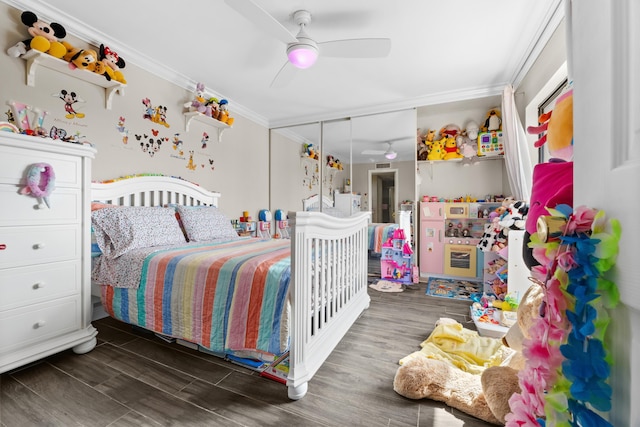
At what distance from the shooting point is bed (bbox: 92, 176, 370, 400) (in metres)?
1.43

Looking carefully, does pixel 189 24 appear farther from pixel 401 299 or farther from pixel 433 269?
pixel 433 269

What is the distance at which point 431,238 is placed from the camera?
3781 millimetres

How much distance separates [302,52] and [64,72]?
188cm

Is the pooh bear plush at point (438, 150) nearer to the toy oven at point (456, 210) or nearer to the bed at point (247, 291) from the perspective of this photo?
the toy oven at point (456, 210)

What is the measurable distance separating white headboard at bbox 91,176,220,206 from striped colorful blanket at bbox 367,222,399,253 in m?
2.17

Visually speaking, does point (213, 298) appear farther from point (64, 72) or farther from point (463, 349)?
point (64, 72)

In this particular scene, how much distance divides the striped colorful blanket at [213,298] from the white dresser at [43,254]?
0.90 feet

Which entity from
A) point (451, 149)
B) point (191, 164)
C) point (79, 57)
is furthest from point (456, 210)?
point (79, 57)

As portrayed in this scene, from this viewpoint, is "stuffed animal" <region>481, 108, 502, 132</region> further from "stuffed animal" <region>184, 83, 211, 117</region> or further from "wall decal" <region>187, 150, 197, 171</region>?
"wall decal" <region>187, 150, 197, 171</region>

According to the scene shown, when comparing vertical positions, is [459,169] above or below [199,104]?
below

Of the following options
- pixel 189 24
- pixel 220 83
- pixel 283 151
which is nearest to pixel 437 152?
pixel 283 151

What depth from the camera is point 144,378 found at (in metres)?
1.56

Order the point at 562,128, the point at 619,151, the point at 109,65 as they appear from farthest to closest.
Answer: the point at 109,65 → the point at 562,128 → the point at 619,151

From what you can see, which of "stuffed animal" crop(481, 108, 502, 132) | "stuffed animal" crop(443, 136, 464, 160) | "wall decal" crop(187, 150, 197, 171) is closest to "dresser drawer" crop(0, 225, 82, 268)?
"wall decal" crop(187, 150, 197, 171)
